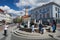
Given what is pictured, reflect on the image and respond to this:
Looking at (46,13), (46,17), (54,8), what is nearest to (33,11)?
(46,13)

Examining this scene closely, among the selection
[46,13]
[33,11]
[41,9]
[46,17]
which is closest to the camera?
[33,11]

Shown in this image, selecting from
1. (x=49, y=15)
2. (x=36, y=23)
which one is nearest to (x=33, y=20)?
(x=36, y=23)

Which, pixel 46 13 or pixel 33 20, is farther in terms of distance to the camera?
pixel 46 13

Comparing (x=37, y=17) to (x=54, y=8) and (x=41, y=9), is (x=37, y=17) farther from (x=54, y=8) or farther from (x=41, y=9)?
(x=54, y=8)

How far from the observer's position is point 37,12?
1586cm

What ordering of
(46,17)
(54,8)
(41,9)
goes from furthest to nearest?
(54,8)
(46,17)
(41,9)

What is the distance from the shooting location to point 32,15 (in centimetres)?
1542

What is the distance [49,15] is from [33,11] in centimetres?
439

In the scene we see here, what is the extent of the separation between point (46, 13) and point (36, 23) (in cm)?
235

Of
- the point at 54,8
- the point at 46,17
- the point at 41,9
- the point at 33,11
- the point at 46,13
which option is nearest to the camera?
the point at 33,11

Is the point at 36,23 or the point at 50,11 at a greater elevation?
the point at 50,11

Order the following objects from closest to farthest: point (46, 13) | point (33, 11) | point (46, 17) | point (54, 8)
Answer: point (33, 11), point (46, 13), point (46, 17), point (54, 8)

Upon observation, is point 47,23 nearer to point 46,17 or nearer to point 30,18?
point 46,17

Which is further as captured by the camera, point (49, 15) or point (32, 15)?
point (49, 15)
